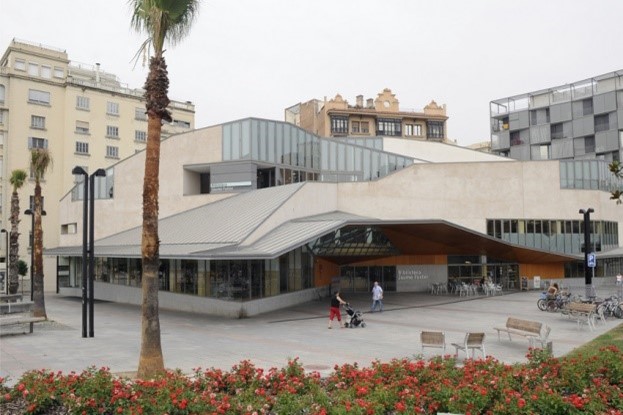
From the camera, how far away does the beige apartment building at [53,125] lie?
185ft

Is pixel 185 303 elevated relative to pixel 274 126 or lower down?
lower down

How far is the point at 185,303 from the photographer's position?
3070 centimetres

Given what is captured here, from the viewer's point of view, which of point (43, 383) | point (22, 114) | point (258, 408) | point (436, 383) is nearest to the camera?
point (258, 408)

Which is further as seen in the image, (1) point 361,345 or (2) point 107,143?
(2) point 107,143

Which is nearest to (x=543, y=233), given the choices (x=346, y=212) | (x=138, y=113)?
(x=346, y=212)

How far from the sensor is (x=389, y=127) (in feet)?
302

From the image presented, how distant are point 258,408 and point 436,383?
135 inches

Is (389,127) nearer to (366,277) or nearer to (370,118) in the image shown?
(370,118)

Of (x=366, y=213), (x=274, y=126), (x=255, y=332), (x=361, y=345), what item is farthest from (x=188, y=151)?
(x=361, y=345)

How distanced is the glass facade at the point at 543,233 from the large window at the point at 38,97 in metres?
46.8

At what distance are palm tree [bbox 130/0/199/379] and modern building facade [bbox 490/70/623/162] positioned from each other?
68.2 metres

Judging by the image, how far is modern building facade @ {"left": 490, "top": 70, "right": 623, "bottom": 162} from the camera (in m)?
73.4

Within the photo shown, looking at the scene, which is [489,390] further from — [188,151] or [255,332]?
[188,151]

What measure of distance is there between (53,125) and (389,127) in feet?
170
